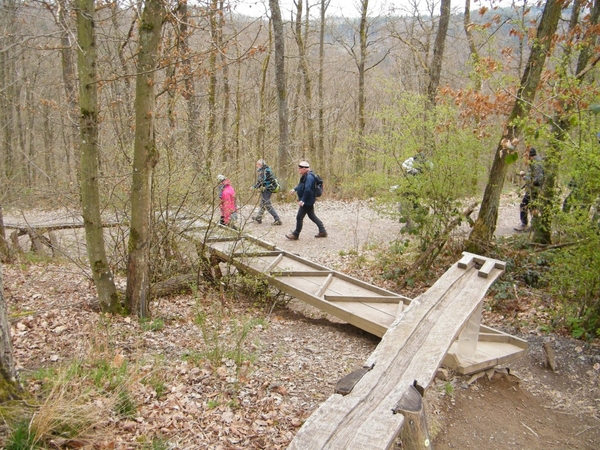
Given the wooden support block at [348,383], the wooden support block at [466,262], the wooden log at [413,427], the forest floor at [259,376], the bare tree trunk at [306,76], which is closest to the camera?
the wooden log at [413,427]

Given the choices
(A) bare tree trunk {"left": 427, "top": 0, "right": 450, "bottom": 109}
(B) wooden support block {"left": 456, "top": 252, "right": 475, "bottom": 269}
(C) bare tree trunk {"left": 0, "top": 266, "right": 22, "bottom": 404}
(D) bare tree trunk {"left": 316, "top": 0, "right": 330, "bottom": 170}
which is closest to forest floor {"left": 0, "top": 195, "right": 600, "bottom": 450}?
(C) bare tree trunk {"left": 0, "top": 266, "right": 22, "bottom": 404}

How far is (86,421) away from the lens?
293 centimetres

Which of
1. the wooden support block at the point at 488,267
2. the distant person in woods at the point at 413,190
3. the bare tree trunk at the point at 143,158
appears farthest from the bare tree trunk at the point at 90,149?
the distant person in woods at the point at 413,190

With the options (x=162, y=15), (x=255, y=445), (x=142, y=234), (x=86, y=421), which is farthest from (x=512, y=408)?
(x=162, y=15)

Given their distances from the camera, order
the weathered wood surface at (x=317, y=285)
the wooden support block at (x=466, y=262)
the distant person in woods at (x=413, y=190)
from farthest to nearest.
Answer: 1. the distant person in woods at (x=413, y=190)
2. the weathered wood surface at (x=317, y=285)
3. the wooden support block at (x=466, y=262)

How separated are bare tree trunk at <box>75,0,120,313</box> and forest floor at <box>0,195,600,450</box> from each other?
44 centimetres

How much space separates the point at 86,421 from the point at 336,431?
1.70 metres

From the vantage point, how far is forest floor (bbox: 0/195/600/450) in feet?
11.5

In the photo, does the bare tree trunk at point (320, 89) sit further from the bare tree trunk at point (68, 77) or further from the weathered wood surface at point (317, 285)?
the weathered wood surface at point (317, 285)

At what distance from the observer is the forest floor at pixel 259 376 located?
3494mm

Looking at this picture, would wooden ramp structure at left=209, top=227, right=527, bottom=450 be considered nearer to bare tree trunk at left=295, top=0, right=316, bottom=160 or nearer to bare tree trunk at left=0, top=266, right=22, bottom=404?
bare tree trunk at left=0, top=266, right=22, bottom=404

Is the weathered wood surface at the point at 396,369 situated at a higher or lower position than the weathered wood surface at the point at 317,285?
higher

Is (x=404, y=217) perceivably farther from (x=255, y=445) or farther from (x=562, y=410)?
(x=255, y=445)

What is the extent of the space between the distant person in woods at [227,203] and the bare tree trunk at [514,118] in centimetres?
430
